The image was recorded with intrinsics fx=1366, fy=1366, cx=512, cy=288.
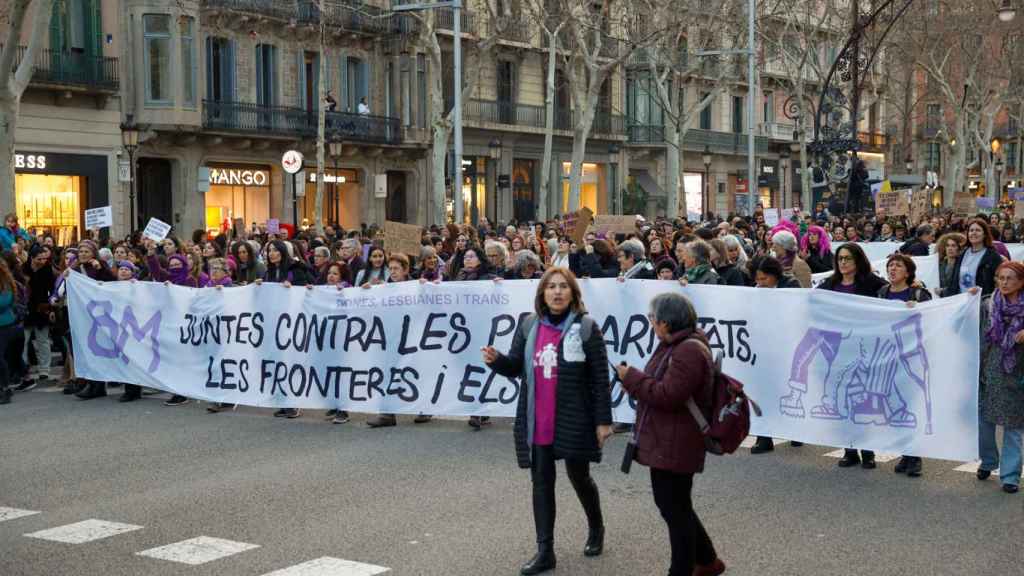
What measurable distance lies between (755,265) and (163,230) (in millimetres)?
9085

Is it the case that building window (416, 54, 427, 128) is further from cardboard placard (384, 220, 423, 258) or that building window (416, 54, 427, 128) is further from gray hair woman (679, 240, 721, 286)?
gray hair woman (679, 240, 721, 286)

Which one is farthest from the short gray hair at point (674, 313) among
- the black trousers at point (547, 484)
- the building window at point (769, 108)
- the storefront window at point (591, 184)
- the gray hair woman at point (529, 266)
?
the building window at point (769, 108)

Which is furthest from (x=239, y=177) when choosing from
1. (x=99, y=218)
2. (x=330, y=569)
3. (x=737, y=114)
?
(x=330, y=569)

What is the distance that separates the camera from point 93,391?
14.5 m

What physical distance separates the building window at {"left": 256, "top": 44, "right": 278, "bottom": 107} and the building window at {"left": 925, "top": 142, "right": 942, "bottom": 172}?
203 feet

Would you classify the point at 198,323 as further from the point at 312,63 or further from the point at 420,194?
the point at 420,194

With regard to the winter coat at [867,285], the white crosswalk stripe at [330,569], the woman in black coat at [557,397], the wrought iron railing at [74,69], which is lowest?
the white crosswalk stripe at [330,569]

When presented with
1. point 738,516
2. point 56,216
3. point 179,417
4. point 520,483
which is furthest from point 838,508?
point 56,216

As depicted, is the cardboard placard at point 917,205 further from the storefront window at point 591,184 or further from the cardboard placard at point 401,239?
the storefront window at point 591,184

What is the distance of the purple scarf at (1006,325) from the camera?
9.12m

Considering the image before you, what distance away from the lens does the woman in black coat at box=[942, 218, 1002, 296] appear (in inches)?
488

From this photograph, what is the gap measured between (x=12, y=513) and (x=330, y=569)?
2702 mm

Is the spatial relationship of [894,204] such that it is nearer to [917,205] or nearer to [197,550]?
[917,205]

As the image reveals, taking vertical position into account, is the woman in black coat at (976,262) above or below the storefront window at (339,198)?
below
